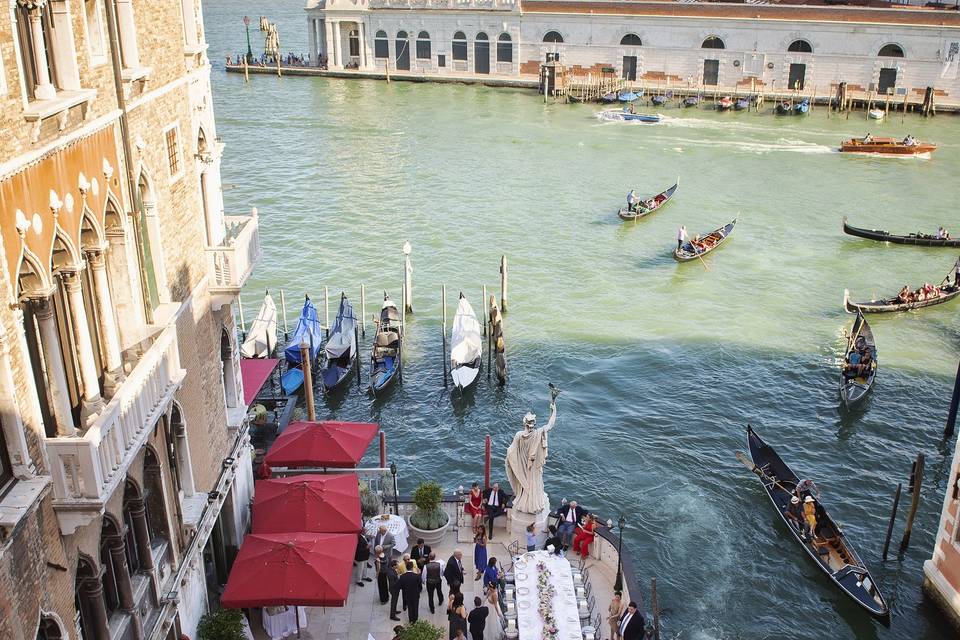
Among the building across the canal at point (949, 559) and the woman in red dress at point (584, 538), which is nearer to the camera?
the building across the canal at point (949, 559)

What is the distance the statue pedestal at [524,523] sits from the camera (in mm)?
16308

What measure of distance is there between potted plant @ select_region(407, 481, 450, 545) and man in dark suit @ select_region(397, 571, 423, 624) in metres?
1.98

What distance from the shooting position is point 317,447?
17.8m

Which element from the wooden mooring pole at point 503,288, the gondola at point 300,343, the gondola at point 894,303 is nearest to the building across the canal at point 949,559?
the gondola at point 894,303

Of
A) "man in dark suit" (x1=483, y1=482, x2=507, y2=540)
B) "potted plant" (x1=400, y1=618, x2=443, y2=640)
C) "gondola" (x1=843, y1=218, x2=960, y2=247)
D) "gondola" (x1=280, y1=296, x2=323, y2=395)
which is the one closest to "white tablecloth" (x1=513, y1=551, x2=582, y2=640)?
"potted plant" (x1=400, y1=618, x2=443, y2=640)

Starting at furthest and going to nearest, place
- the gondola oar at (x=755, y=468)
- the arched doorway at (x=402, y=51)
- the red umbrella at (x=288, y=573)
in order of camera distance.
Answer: the arched doorway at (x=402, y=51) → the gondola oar at (x=755, y=468) → the red umbrella at (x=288, y=573)

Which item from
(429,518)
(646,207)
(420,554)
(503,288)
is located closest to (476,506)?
(429,518)

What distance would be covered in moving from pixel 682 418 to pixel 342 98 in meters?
46.4

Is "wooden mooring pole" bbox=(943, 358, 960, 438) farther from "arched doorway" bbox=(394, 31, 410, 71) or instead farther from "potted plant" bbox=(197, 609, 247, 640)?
"arched doorway" bbox=(394, 31, 410, 71)

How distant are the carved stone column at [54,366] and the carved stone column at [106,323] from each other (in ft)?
3.44

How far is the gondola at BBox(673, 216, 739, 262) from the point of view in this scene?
1373 inches

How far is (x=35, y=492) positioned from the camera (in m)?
8.23

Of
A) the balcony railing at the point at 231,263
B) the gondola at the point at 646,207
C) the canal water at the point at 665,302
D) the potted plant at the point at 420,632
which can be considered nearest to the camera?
the potted plant at the point at 420,632

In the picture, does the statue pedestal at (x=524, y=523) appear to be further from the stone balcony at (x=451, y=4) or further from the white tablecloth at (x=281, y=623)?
the stone balcony at (x=451, y=4)
